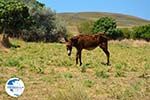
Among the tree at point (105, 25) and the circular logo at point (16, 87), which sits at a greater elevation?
the circular logo at point (16, 87)

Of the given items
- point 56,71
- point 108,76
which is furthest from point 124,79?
point 56,71

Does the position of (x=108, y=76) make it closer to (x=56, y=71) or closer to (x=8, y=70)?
(x=56, y=71)

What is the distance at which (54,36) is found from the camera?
51.8m

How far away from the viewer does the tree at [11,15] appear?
39.9 metres

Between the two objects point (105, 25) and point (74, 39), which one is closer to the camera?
point (74, 39)

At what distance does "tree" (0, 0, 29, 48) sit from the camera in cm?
3994

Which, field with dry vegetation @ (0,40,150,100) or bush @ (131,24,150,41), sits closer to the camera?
field with dry vegetation @ (0,40,150,100)

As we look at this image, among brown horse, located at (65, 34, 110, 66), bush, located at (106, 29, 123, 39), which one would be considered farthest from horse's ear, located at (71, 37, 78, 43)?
bush, located at (106, 29, 123, 39)

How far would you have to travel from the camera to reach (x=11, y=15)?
134ft

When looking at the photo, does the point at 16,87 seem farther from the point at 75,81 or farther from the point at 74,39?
the point at 74,39

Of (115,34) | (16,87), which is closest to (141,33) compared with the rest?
(115,34)

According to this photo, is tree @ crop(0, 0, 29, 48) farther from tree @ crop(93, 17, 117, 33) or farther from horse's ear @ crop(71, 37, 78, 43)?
tree @ crop(93, 17, 117, 33)

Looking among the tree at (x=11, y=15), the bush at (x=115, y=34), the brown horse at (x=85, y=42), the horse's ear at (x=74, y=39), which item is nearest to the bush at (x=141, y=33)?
the bush at (x=115, y=34)

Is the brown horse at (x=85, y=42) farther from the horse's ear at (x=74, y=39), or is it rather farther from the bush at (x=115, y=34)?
the bush at (x=115, y=34)
